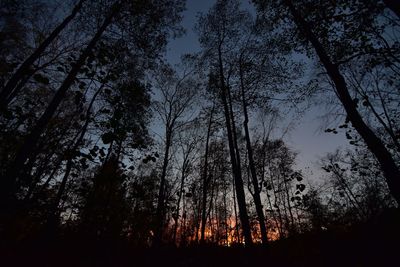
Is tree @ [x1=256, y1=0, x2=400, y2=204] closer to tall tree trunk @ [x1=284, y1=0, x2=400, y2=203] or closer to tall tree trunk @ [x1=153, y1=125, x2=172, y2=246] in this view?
tall tree trunk @ [x1=284, y1=0, x2=400, y2=203]

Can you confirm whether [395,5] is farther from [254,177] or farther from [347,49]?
[254,177]

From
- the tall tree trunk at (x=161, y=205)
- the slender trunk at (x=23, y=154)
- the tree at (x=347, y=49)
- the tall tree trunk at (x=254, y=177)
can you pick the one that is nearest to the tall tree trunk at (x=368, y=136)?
the tree at (x=347, y=49)

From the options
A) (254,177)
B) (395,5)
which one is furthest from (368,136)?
(254,177)

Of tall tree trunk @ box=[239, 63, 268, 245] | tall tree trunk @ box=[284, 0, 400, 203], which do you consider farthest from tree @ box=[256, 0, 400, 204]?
tall tree trunk @ box=[239, 63, 268, 245]

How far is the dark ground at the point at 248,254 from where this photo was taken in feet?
14.2

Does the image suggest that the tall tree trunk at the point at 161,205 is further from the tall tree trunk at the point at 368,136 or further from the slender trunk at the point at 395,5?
the slender trunk at the point at 395,5

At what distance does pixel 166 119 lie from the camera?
1686 centimetres

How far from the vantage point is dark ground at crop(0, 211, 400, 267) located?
14.2ft

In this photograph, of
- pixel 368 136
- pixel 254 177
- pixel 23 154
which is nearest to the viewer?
pixel 368 136

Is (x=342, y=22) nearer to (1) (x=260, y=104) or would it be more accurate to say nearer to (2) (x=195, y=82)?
(1) (x=260, y=104)

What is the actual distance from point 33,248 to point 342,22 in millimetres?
12220

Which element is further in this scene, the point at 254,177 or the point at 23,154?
the point at 254,177

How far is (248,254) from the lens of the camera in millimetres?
6883

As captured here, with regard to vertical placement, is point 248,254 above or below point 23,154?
below
